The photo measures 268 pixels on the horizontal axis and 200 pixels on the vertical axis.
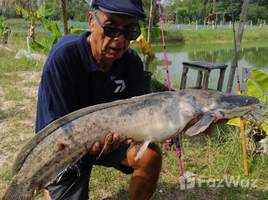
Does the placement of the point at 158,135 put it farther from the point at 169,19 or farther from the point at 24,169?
the point at 169,19

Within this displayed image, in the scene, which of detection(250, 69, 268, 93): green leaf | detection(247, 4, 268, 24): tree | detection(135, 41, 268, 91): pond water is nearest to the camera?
detection(250, 69, 268, 93): green leaf

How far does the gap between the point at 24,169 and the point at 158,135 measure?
3.52 feet

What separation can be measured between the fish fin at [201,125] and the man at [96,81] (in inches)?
23.2

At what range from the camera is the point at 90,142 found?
1.88 m

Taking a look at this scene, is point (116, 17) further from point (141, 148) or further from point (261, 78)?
point (261, 78)

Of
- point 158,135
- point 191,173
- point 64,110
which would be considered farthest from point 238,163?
point 64,110

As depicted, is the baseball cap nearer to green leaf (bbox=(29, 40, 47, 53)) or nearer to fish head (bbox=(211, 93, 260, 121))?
fish head (bbox=(211, 93, 260, 121))

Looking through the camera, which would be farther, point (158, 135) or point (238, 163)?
point (238, 163)

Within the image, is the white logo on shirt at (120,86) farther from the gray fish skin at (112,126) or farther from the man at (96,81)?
the gray fish skin at (112,126)

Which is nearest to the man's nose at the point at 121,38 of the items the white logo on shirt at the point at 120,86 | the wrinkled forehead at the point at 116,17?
the wrinkled forehead at the point at 116,17

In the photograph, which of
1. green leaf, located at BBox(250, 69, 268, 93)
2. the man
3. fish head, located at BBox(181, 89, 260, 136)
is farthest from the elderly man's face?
green leaf, located at BBox(250, 69, 268, 93)

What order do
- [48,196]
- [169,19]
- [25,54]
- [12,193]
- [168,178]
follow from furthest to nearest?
[169,19] → [25,54] → [168,178] → [48,196] → [12,193]

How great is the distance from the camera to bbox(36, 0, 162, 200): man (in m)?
2.06

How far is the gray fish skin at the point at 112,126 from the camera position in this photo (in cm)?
180
